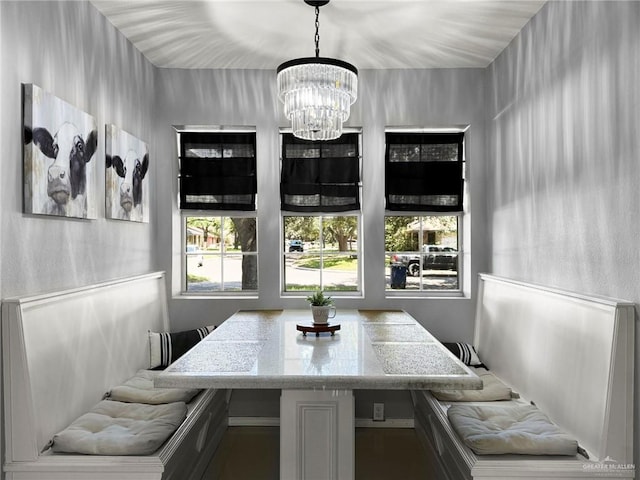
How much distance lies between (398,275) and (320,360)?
6.06 feet

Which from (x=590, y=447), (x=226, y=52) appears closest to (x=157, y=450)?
(x=590, y=447)

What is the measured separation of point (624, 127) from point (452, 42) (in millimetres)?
1563

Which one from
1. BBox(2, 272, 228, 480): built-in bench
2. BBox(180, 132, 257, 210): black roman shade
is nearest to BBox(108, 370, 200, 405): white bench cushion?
BBox(2, 272, 228, 480): built-in bench

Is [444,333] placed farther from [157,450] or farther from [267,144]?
[157,450]

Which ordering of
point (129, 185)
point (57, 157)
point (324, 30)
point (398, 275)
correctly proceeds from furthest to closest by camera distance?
point (398, 275) → point (129, 185) → point (324, 30) → point (57, 157)

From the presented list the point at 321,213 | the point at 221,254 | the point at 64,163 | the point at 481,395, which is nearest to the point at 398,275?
the point at 321,213

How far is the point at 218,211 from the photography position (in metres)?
3.89

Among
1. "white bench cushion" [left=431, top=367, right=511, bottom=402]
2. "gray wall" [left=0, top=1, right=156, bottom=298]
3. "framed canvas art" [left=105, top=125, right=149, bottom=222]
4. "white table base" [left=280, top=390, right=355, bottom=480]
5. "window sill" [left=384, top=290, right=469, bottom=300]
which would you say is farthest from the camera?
"window sill" [left=384, top=290, right=469, bottom=300]

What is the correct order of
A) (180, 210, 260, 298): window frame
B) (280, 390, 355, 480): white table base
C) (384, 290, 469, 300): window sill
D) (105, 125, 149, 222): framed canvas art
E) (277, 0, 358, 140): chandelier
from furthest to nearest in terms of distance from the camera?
1. (180, 210, 260, 298): window frame
2. (384, 290, 469, 300): window sill
3. (105, 125, 149, 222): framed canvas art
4. (277, 0, 358, 140): chandelier
5. (280, 390, 355, 480): white table base

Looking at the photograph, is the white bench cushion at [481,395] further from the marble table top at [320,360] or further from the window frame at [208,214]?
the window frame at [208,214]

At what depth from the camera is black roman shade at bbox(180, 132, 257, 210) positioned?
3.81 m

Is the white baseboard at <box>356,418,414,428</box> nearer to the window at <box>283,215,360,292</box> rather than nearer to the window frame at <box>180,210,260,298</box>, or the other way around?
the window at <box>283,215,360,292</box>

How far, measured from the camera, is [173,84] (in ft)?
12.3

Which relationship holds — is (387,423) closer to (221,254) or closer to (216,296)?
(216,296)
